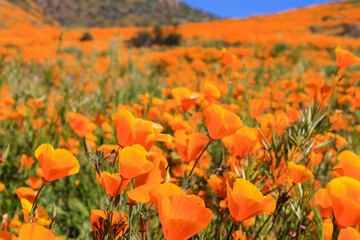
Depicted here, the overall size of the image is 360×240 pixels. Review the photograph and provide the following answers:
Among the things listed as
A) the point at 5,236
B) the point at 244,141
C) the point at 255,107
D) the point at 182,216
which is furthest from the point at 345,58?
the point at 5,236

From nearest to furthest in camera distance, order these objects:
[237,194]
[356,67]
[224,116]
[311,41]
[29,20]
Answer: [237,194] < [224,116] < [356,67] < [311,41] < [29,20]

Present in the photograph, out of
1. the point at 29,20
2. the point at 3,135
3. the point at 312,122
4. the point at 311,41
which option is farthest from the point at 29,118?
the point at 29,20

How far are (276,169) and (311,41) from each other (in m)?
11.6

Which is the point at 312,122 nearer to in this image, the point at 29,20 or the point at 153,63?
the point at 153,63

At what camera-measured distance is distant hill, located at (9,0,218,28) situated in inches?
1602

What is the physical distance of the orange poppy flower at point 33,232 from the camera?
16.1 inches

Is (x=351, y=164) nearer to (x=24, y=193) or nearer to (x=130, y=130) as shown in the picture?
(x=130, y=130)

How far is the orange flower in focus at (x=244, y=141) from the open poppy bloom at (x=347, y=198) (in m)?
0.36

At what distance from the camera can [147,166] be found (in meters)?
0.55

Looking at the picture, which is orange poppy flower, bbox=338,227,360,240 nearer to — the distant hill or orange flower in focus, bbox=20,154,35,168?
orange flower in focus, bbox=20,154,35,168

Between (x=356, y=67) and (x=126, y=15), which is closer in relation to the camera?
(x=356, y=67)

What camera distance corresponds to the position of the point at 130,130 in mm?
644

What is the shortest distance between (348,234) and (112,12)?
5004cm

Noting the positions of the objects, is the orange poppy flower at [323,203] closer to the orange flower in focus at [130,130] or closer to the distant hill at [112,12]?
the orange flower in focus at [130,130]
